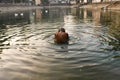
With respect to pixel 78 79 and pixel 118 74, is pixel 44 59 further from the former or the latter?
pixel 118 74

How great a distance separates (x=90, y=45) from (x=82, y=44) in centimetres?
88

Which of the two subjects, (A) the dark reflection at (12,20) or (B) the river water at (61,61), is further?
(A) the dark reflection at (12,20)

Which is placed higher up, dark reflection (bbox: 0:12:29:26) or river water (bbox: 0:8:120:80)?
dark reflection (bbox: 0:12:29:26)

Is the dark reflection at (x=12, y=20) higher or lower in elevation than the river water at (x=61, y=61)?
higher

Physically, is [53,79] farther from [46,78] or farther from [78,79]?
[78,79]

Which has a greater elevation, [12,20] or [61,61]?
[12,20]

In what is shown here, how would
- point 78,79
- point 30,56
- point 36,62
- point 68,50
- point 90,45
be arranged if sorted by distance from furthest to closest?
point 90,45, point 68,50, point 30,56, point 36,62, point 78,79

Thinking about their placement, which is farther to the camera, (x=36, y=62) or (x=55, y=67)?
(x=36, y=62)

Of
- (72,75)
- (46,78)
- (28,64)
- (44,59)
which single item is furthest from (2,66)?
(72,75)

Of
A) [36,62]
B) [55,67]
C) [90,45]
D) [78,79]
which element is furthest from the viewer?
[90,45]

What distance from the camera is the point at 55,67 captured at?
14.1 m

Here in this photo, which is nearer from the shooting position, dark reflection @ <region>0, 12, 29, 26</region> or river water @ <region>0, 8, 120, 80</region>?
river water @ <region>0, 8, 120, 80</region>

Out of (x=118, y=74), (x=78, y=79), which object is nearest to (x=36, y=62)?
(x=78, y=79)

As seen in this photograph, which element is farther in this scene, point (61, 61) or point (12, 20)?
point (12, 20)
